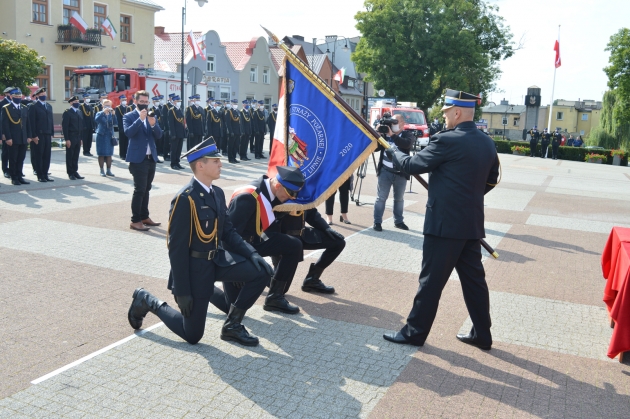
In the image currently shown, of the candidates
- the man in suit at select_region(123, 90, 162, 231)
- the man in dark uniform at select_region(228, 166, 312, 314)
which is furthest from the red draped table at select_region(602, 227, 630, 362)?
the man in suit at select_region(123, 90, 162, 231)

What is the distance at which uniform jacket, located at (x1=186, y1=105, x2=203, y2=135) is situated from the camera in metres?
19.8

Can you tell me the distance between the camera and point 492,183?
213 inches

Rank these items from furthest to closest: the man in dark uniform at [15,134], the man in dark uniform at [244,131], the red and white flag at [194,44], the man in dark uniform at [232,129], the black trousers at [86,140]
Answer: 1. the red and white flag at [194,44]
2. the man in dark uniform at [244,131]
3. the man in dark uniform at [232,129]
4. the black trousers at [86,140]
5. the man in dark uniform at [15,134]

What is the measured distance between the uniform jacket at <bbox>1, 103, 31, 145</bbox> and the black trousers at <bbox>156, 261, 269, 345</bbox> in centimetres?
1051

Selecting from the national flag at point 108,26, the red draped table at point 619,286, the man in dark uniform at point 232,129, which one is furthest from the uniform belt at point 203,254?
the national flag at point 108,26

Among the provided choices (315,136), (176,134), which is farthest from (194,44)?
(315,136)

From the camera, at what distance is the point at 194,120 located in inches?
782

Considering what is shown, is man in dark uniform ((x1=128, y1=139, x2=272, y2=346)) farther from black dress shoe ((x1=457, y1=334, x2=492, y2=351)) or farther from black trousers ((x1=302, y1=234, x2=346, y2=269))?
black dress shoe ((x1=457, y1=334, x2=492, y2=351))

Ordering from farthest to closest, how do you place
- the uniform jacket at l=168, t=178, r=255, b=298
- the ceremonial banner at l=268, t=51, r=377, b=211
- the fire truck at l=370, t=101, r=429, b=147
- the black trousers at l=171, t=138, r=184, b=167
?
the fire truck at l=370, t=101, r=429, b=147, the black trousers at l=171, t=138, r=184, b=167, the ceremonial banner at l=268, t=51, r=377, b=211, the uniform jacket at l=168, t=178, r=255, b=298

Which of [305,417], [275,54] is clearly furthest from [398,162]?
[275,54]

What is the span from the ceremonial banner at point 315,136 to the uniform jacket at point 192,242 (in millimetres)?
1332

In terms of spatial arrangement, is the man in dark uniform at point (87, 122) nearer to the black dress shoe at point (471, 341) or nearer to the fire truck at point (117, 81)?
the fire truck at point (117, 81)

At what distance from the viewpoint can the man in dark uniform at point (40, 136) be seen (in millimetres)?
14180

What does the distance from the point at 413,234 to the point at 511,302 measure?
153 inches
